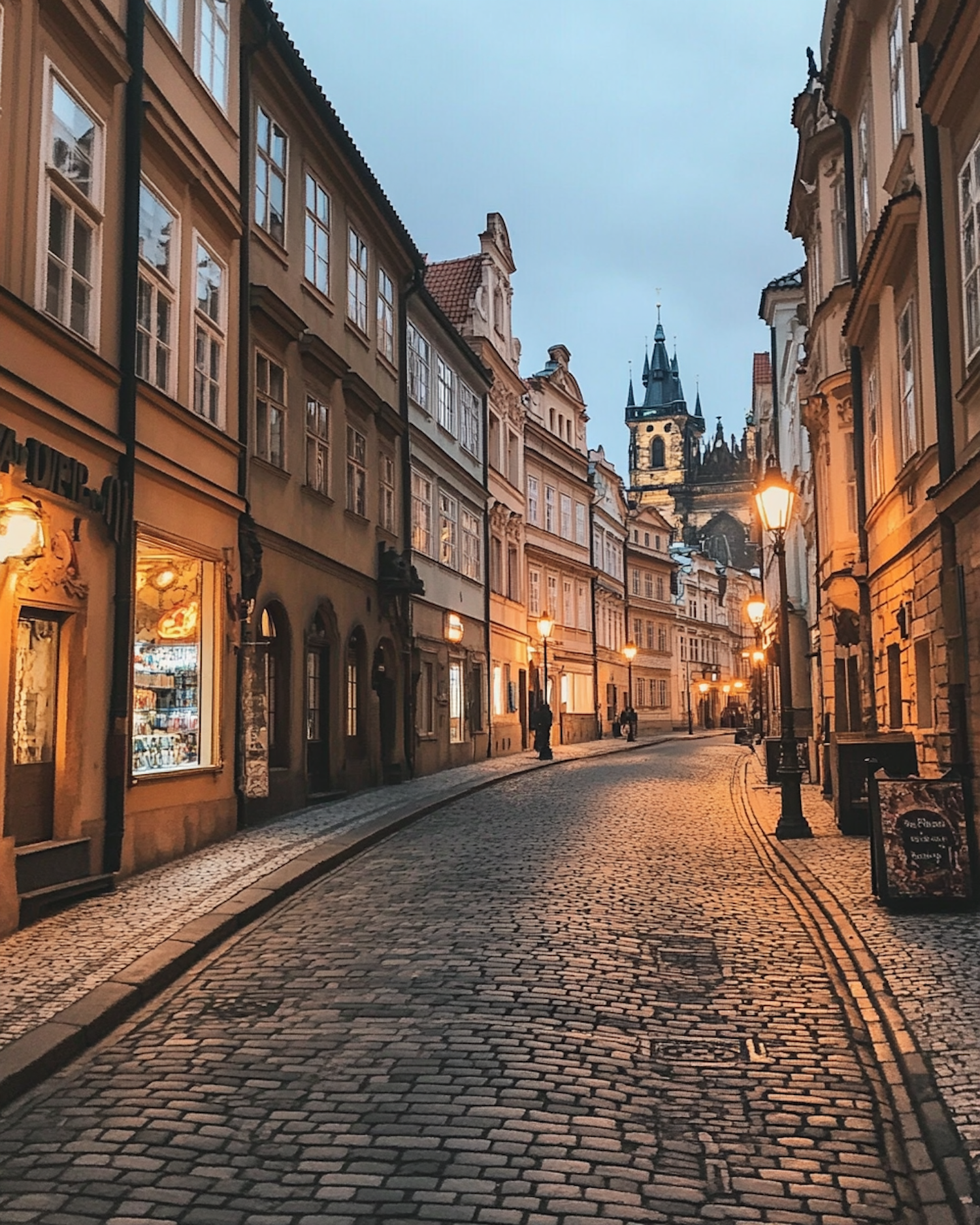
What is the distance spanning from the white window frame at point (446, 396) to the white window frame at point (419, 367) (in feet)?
2.44

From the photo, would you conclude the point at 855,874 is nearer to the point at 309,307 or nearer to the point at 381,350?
the point at 309,307

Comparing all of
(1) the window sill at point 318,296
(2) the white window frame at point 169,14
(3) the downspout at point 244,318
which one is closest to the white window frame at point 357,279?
(1) the window sill at point 318,296

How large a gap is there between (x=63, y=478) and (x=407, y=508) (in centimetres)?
1458

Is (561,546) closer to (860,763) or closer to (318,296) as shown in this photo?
(318,296)

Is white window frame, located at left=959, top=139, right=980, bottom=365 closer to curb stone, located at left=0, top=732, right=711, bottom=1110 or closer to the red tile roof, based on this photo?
curb stone, located at left=0, top=732, right=711, bottom=1110

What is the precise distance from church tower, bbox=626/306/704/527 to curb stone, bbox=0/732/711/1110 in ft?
354

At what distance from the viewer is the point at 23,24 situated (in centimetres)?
945

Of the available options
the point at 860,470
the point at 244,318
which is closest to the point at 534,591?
the point at 860,470

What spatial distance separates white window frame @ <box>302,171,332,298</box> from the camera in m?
18.2

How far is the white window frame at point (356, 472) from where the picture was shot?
2041 centimetres

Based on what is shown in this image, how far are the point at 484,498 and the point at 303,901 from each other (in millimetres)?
23210

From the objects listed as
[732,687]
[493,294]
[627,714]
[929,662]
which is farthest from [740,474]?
[929,662]

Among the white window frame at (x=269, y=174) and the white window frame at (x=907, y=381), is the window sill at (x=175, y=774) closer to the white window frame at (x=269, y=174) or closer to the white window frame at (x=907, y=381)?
the white window frame at (x=269, y=174)

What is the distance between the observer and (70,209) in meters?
10.3
